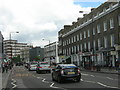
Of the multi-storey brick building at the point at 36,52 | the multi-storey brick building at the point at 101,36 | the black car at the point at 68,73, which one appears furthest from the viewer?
the multi-storey brick building at the point at 36,52

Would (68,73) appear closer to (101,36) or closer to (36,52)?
(101,36)

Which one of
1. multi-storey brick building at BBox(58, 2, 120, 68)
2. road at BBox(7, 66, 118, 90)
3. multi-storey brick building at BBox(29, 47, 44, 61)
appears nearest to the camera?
road at BBox(7, 66, 118, 90)

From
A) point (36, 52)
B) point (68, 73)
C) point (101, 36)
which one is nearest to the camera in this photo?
point (68, 73)

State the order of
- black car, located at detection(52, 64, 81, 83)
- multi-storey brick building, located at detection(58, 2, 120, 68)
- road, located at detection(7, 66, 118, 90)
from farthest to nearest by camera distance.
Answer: multi-storey brick building, located at detection(58, 2, 120, 68), black car, located at detection(52, 64, 81, 83), road, located at detection(7, 66, 118, 90)

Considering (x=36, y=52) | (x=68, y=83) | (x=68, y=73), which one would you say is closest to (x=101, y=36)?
(x=68, y=73)

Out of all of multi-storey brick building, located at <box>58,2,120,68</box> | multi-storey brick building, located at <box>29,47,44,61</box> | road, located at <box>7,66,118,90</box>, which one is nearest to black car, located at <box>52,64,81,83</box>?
road, located at <box>7,66,118,90</box>

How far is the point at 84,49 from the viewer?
179ft

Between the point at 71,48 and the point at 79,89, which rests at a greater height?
the point at 71,48

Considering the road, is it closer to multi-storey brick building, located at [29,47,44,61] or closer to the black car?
the black car

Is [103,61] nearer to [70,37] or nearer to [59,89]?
[70,37]

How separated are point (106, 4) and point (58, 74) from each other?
2897 cm

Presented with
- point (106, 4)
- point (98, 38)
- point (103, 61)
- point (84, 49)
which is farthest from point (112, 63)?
point (84, 49)

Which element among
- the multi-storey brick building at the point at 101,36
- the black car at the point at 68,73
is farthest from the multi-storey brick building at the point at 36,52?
the black car at the point at 68,73

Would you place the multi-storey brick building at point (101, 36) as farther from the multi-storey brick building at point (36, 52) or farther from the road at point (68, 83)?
the multi-storey brick building at point (36, 52)
